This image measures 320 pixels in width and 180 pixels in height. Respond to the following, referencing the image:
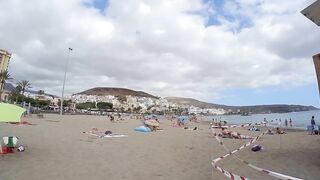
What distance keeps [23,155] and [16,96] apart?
80.9 m

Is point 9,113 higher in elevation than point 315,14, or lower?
Answer: lower

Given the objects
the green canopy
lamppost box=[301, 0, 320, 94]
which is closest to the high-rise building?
the green canopy

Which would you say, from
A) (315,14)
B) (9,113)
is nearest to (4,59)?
(9,113)

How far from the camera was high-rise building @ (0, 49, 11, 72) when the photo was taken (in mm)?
107938

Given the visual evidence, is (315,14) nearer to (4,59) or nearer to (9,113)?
(9,113)

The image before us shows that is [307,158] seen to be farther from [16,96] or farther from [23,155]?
[16,96]

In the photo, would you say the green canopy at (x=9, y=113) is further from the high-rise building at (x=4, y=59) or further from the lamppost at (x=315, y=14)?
the high-rise building at (x=4, y=59)

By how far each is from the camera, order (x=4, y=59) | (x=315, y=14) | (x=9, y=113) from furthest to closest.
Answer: (x=4, y=59) → (x=9, y=113) → (x=315, y=14)

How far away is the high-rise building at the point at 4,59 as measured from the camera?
108m

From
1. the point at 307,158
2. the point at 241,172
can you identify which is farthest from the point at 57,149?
the point at 307,158

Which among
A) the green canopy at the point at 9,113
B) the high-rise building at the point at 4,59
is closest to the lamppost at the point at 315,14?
the green canopy at the point at 9,113

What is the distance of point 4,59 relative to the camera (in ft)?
364

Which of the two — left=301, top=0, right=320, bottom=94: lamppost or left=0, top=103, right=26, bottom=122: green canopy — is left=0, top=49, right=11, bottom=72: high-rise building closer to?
left=0, top=103, right=26, bottom=122: green canopy

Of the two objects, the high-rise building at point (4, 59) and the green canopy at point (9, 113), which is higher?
the high-rise building at point (4, 59)
